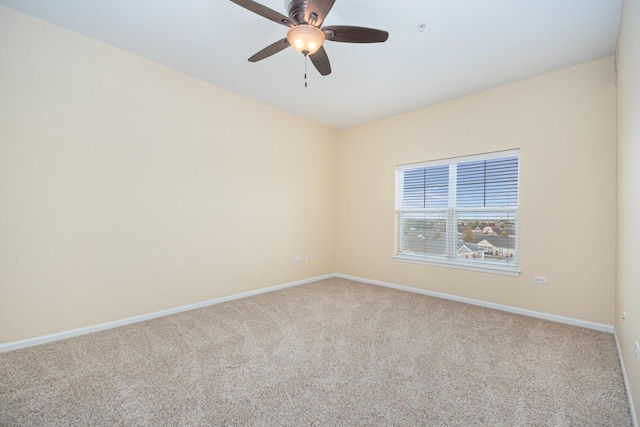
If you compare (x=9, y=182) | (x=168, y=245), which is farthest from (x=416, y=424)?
(x=9, y=182)

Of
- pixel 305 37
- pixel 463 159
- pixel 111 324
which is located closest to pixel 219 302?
pixel 111 324

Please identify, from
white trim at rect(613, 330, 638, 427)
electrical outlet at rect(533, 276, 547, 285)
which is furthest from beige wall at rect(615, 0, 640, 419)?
electrical outlet at rect(533, 276, 547, 285)

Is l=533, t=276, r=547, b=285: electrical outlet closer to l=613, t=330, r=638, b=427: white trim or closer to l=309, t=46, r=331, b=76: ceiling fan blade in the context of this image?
l=613, t=330, r=638, b=427: white trim

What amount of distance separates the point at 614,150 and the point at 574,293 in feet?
5.12

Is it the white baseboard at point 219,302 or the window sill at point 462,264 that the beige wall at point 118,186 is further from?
the window sill at point 462,264

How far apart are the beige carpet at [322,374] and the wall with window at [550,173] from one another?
448mm

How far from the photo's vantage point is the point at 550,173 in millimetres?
3367

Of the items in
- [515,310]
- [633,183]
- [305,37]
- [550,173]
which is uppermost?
[305,37]

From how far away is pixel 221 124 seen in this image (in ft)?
13.1

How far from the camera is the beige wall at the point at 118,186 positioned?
8.46 ft

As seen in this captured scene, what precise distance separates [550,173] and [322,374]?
3.35m

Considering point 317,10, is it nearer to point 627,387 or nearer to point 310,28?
point 310,28

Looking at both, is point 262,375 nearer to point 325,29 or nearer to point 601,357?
point 325,29

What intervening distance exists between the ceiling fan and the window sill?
10.3ft
